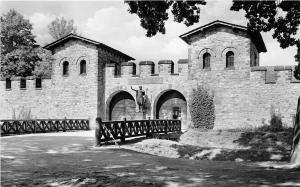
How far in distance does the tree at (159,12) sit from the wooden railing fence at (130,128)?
4718mm

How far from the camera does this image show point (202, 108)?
21.6m

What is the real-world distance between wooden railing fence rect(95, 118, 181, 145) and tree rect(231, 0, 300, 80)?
20.8 feet

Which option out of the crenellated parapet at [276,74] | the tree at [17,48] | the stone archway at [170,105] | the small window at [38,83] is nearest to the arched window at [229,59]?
the crenellated parapet at [276,74]

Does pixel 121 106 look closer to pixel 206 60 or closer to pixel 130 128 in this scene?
pixel 206 60

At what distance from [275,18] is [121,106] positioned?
52.6 ft

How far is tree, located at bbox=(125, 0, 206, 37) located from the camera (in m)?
9.06

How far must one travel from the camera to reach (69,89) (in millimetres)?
25594

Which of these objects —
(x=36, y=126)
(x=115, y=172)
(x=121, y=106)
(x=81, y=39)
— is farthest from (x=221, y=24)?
(x=115, y=172)

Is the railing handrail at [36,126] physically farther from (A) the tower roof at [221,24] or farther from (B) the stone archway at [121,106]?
(A) the tower roof at [221,24]

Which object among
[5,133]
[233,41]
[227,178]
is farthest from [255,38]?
[227,178]

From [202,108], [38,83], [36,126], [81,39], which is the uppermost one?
[81,39]

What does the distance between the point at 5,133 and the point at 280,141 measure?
1288 cm

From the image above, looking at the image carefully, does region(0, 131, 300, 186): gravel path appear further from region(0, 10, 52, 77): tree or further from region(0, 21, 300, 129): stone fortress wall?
region(0, 10, 52, 77): tree

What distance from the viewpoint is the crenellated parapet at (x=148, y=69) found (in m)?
23.1
